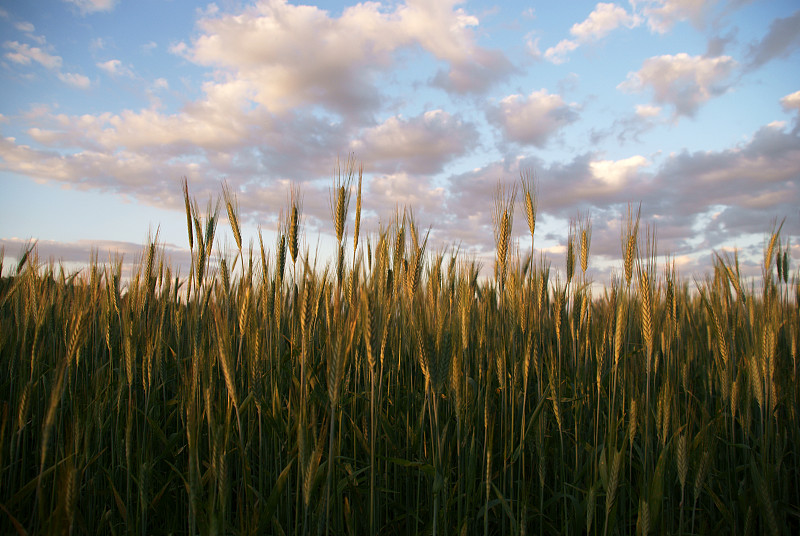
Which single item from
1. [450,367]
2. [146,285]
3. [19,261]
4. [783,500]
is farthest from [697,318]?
[19,261]

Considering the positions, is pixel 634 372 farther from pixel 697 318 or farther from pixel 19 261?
pixel 19 261

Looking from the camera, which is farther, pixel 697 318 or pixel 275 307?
pixel 697 318

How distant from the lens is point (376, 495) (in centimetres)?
188

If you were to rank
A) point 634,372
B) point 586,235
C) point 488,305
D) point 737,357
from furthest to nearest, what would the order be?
point 737,357 < point 488,305 < point 586,235 < point 634,372

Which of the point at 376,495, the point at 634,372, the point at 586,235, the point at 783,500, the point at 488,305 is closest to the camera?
the point at 376,495

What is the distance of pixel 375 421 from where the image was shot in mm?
1806

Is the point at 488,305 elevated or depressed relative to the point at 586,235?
depressed

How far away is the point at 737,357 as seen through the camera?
3.53 meters

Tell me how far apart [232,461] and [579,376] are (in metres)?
Result: 1.97

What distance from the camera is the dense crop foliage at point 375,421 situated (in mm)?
1646

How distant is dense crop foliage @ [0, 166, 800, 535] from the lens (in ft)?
5.40

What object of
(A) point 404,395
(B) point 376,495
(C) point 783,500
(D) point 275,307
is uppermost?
(D) point 275,307

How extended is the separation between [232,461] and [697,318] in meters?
5.15

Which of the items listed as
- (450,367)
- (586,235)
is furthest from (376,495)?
(586,235)
